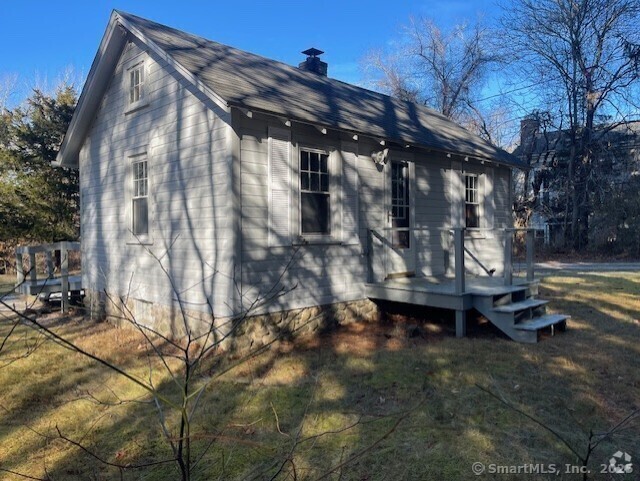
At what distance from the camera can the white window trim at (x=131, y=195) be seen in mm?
8219

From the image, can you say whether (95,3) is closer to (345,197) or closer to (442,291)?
(345,197)

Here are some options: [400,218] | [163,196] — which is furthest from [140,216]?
[400,218]

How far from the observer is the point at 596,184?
77.4 feet

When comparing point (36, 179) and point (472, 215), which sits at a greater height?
point (36, 179)

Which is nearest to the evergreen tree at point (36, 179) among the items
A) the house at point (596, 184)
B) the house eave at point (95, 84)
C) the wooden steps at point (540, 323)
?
the house eave at point (95, 84)

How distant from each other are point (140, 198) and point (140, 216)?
32cm

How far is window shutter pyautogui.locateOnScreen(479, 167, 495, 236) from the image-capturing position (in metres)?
11.1

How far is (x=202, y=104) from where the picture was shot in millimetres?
7105

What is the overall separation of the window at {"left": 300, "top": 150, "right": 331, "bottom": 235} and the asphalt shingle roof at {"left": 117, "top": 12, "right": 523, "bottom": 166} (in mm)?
659

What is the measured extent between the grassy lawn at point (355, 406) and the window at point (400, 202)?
2.04 meters

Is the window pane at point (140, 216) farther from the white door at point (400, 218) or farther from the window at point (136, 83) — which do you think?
the white door at point (400, 218)

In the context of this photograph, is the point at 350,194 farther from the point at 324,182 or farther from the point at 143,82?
the point at 143,82

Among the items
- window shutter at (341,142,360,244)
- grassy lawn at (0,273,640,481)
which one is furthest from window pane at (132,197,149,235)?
window shutter at (341,142,360,244)

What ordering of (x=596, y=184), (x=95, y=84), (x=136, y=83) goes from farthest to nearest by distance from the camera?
(x=596, y=184) < (x=95, y=84) < (x=136, y=83)
